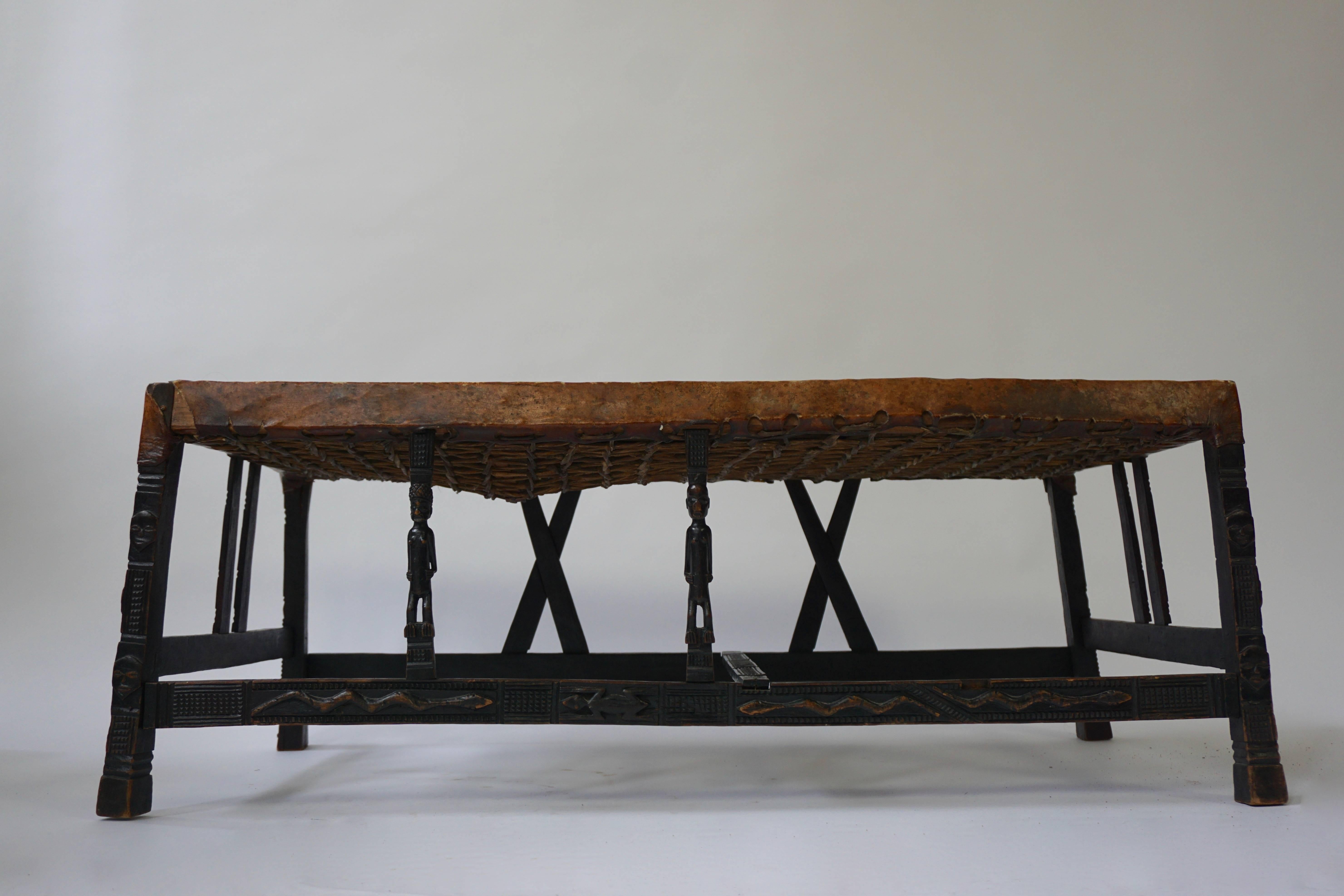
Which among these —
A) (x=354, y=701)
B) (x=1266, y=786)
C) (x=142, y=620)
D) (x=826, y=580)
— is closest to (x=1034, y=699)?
(x=1266, y=786)

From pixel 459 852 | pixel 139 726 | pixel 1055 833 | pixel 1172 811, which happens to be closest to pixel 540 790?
pixel 459 852

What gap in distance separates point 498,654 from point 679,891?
1502mm

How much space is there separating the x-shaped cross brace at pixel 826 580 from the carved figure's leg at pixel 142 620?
5.99 feet

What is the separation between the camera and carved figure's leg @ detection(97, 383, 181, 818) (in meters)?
2.24

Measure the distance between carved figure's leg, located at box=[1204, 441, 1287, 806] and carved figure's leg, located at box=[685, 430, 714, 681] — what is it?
123 cm

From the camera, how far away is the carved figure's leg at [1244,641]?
235cm

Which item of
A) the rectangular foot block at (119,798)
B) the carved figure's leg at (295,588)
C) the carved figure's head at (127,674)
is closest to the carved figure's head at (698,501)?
the carved figure's head at (127,674)

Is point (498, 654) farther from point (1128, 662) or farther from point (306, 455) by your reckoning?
point (1128, 662)

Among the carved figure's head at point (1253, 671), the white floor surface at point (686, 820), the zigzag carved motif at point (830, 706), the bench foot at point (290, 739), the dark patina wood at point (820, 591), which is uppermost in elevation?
the dark patina wood at point (820, 591)

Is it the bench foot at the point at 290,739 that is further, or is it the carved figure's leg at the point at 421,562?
the bench foot at the point at 290,739

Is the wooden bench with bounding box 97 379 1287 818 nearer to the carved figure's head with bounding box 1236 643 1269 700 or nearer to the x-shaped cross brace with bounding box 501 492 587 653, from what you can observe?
the carved figure's head with bounding box 1236 643 1269 700

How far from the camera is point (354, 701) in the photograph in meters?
2.27

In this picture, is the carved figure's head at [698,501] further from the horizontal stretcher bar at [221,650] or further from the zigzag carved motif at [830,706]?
the horizontal stretcher bar at [221,650]

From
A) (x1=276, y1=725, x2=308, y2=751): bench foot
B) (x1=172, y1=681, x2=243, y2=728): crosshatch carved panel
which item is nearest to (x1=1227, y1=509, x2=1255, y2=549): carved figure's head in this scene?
(x1=172, y1=681, x2=243, y2=728): crosshatch carved panel
